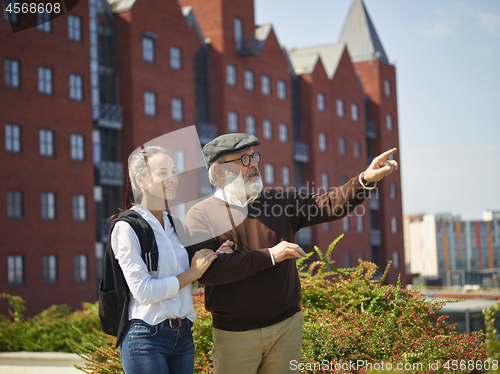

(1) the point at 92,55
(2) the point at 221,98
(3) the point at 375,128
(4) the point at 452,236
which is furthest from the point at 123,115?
(4) the point at 452,236

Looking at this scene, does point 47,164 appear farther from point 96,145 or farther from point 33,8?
point 33,8

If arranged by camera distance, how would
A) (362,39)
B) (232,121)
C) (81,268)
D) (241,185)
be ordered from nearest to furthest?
(241,185) → (81,268) → (232,121) → (362,39)

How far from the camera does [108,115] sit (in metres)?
30.3

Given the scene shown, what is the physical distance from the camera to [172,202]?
4.06 metres

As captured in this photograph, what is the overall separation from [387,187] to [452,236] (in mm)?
62319

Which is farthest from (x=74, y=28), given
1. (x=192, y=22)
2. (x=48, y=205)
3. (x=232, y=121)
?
(x=232, y=121)

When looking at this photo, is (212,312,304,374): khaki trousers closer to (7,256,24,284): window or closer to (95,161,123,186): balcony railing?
(7,256,24,284): window

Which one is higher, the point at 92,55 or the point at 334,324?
the point at 92,55

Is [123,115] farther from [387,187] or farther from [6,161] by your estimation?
[387,187]

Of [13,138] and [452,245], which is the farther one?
[452,245]

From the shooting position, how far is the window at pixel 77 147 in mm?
28438

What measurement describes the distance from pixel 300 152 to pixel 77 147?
1935 cm

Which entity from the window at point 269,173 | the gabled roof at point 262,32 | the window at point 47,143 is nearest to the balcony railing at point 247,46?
the gabled roof at point 262,32

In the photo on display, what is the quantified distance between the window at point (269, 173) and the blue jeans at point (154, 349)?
36.4m
